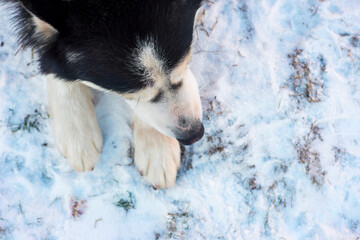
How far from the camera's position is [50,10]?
1.47 metres

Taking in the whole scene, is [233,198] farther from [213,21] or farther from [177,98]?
[213,21]

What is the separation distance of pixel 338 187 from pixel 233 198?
841mm

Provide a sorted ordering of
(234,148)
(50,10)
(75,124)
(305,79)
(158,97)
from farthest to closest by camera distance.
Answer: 1. (305,79)
2. (234,148)
3. (75,124)
4. (158,97)
5. (50,10)

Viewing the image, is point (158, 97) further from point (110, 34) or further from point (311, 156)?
point (311, 156)

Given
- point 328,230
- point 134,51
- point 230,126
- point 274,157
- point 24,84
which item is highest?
point 134,51

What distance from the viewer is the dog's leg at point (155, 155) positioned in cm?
246

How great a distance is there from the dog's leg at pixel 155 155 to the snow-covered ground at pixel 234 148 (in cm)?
13

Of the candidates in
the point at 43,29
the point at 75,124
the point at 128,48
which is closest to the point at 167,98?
the point at 128,48

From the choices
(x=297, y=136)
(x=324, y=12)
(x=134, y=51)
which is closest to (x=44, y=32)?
(x=134, y=51)

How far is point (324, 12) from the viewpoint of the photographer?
2.89 m

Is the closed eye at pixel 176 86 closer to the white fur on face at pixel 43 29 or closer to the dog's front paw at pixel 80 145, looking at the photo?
the white fur on face at pixel 43 29

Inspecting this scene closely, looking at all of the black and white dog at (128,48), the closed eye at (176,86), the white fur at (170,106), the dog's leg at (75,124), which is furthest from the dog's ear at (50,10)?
the dog's leg at (75,124)

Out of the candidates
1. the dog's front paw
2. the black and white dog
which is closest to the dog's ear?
the black and white dog

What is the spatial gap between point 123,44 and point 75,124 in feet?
3.63
